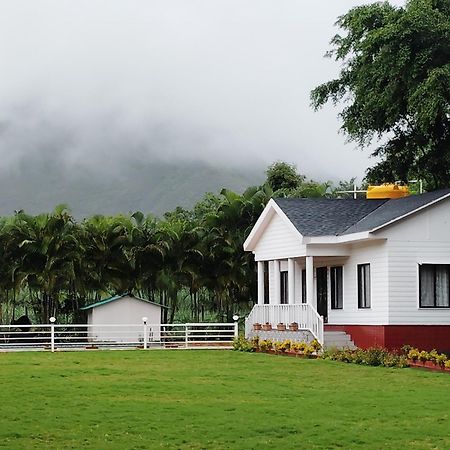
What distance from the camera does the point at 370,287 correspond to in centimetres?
2978

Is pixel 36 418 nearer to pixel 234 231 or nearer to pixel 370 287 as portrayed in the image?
pixel 370 287

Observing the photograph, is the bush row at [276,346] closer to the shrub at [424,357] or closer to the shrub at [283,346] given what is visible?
the shrub at [283,346]

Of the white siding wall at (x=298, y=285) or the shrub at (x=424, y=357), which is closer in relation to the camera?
the shrub at (x=424, y=357)

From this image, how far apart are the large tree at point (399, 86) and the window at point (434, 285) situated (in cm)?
649

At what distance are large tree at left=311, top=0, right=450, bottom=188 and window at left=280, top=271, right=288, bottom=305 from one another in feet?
20.5

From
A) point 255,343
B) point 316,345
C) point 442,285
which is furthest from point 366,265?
point 255,343

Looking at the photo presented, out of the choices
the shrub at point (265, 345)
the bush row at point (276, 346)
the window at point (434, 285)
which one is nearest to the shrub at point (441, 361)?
the window at point (434, 285)

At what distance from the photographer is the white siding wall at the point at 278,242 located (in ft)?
106

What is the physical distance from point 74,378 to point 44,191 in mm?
173583

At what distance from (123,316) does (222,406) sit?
838 inches

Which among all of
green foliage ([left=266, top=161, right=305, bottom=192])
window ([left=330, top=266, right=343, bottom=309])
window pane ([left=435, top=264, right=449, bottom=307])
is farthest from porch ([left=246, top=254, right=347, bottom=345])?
green foliage ([left=266, top=161, right=305, bottom=192])

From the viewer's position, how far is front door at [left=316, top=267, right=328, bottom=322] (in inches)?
1316

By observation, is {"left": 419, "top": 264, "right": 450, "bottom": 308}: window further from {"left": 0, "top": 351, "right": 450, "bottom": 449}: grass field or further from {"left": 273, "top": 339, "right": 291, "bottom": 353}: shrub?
{"left": 0, "top": 351, "right": 450, "bottom": 449}: grass field

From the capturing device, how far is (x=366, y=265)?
99.0ft
